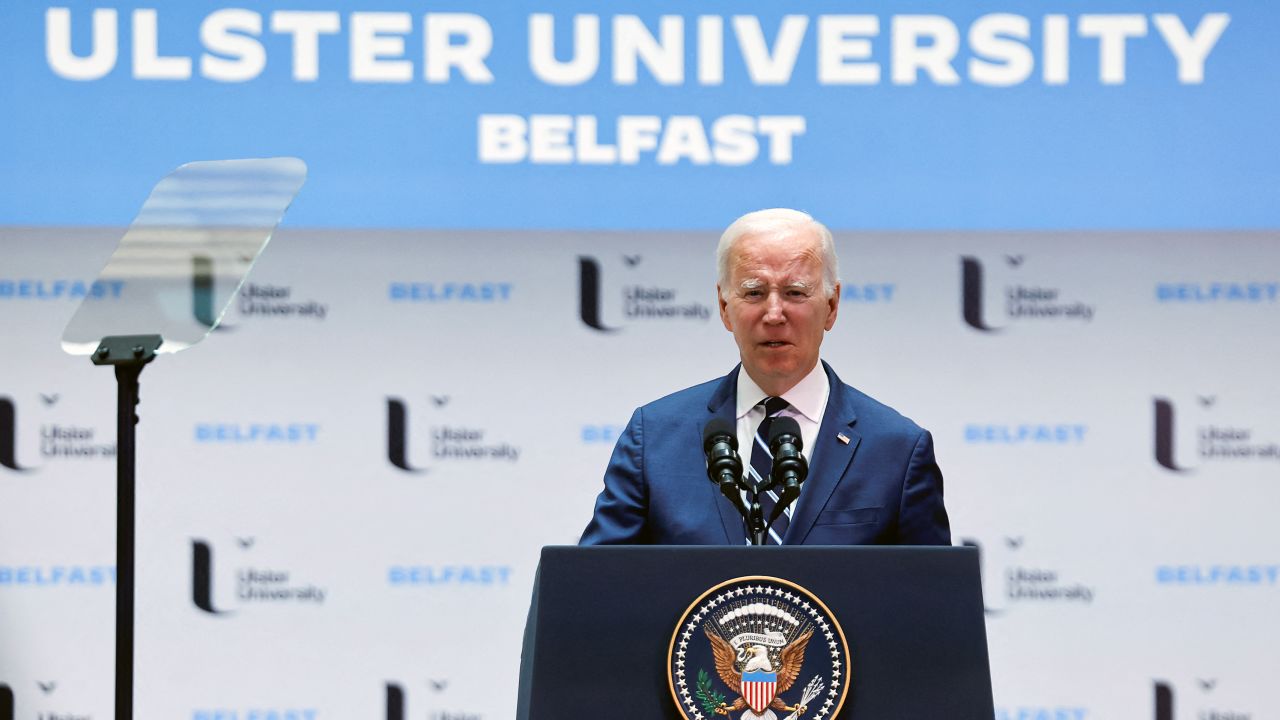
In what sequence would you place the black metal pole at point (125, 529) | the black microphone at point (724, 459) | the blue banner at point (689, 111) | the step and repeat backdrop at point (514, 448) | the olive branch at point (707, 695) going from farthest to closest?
the step and repeat backdrop at point (514, 448), the blue banner at point (689, 111), the black metal pole at point (125, 529), the black microphone at point (724, 459), the olive branch at point (707, 695)

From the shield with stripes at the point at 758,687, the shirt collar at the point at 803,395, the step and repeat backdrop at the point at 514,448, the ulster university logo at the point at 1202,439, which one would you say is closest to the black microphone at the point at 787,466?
the shield with stripes at the point at 758,687

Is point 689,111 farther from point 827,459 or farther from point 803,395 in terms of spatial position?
point 827,459

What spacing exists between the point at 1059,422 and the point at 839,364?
65 centimetres

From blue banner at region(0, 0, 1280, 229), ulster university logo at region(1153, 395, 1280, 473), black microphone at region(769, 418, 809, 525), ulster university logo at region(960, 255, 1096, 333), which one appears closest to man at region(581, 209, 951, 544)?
black microphone at region(769, 418, 809, 525)

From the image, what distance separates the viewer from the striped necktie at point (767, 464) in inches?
72.0

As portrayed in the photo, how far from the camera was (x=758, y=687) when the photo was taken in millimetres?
1422

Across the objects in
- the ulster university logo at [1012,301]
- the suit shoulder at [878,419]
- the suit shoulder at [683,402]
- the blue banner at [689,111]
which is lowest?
the suit shoulder at [878,419]

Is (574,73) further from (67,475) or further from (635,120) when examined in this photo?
(67,475)

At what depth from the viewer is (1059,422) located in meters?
3.77

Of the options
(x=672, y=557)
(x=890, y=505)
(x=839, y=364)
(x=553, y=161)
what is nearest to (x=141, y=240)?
(x=672, y=557)

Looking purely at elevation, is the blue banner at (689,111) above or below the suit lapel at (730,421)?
above

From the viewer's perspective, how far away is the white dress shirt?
6.37 ft

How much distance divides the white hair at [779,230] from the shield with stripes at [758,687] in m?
0.68

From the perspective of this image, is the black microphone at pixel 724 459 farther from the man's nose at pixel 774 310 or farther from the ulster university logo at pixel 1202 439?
the ulster university logo at pixel 1202 439
